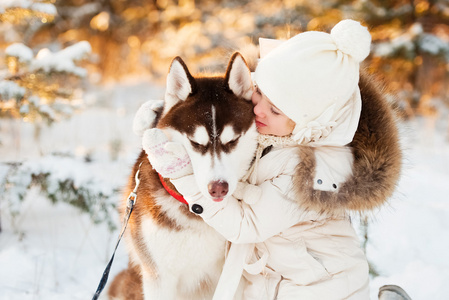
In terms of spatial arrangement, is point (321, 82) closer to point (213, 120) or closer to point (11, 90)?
point (213, 120)

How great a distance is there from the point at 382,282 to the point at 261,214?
1562 mm

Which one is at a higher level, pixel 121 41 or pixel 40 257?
pixel 121 41

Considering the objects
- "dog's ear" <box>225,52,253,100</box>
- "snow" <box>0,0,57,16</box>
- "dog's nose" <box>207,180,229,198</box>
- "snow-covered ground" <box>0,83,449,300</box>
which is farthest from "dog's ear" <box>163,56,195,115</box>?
"snow" <box>0,0,57,16</box>

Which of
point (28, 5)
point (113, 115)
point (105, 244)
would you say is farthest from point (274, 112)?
point (113, 115)

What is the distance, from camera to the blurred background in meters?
3.02

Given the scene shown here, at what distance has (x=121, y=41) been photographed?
12469mm

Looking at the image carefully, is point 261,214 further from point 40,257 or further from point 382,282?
point 40,257

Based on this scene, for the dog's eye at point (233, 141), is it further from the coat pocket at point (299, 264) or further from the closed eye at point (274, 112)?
the coat pocket at point (299, 264)

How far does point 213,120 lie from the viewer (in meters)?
1.92

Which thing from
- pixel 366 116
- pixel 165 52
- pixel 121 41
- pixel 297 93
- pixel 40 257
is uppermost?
pixel 121 41

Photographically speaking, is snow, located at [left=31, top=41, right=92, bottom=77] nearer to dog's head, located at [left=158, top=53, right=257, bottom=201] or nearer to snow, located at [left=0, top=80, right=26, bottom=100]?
snow, located at [left=0, top=80, right=26, bottom=100]

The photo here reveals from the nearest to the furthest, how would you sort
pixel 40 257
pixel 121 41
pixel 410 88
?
pixel 40 257, pixel 410 88, pixel 121 41

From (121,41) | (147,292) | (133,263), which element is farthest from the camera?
(121,41)

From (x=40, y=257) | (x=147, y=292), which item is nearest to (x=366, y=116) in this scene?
(x=147, y=292)
